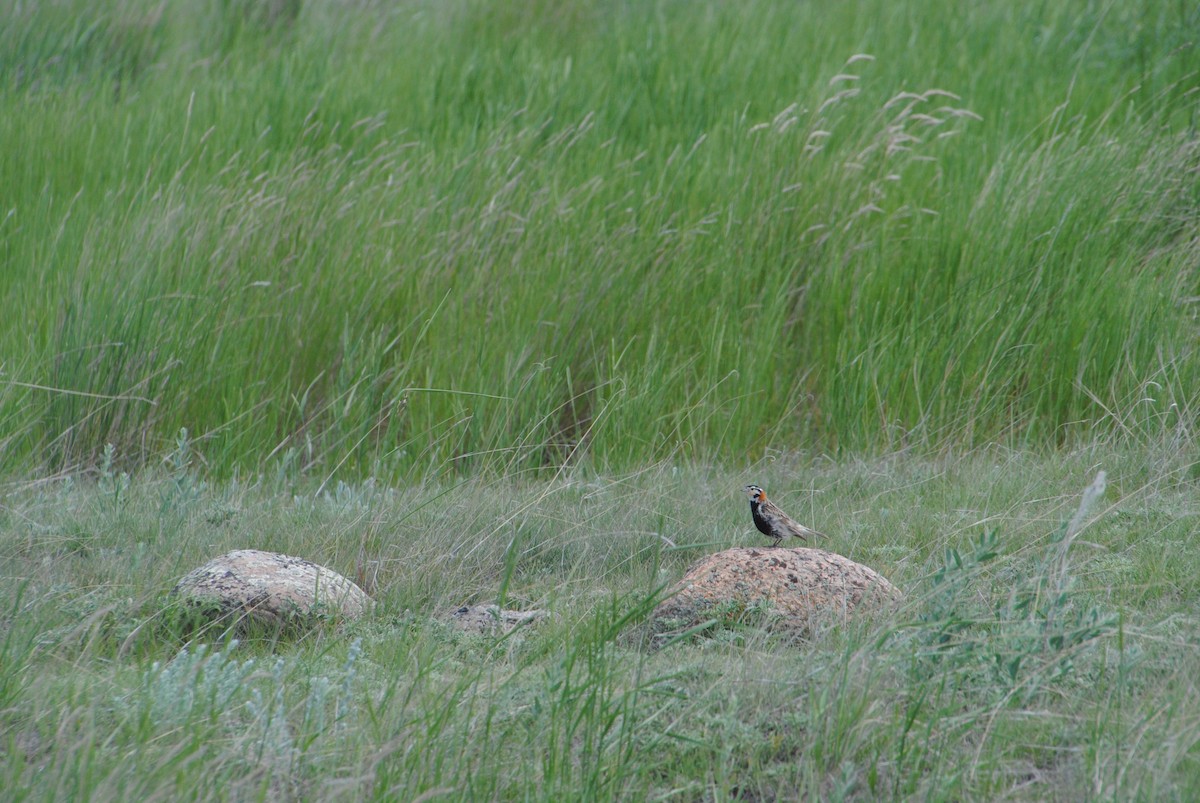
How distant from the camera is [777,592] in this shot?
3.35 m

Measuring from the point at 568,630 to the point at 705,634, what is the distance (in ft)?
1.27

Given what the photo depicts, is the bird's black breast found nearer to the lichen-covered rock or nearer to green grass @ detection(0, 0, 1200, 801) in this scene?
green grass @ detection(0, 0, 1200, 801)

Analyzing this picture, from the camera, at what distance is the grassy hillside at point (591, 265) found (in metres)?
5.15

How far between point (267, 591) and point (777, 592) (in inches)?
56.9

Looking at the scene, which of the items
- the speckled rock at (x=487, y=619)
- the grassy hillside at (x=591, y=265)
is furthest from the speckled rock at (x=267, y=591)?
the grassy hillside at (x=591, y=265)

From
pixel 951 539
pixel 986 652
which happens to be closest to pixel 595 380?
pixel 951 539

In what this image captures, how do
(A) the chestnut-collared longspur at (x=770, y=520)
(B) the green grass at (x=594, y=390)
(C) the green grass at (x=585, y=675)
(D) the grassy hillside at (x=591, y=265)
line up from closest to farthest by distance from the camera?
(C) the green grass at (x=585, y=675)
(B) the green grass at (x=594, y=390)
(A) the chestnut-collared longspur at (x=770, y=520)
(D) the grassy hillside at (x=591, y=265)

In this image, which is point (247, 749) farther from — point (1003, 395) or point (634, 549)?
point (1003, 395)

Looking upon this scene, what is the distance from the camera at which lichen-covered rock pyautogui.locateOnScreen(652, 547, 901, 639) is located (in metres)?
3.30

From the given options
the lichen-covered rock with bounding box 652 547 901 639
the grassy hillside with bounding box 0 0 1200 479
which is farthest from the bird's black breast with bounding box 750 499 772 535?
the grassy hillside with bounding box 0 0 1200 479

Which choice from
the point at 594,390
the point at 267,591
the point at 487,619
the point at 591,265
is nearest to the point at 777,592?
the point at 487,619

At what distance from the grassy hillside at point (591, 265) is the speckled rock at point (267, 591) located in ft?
3.75

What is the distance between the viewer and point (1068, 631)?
9.34 feet

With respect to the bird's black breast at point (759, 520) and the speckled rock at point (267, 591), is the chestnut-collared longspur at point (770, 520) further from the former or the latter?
the speckled rock at point (267, 591)
